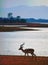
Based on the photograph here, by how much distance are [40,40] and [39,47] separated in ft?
0.18

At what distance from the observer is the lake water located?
1.85 m

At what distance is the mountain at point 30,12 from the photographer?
1831 mm

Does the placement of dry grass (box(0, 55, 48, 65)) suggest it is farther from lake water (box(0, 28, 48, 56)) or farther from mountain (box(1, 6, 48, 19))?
A: mountain (box(1, 6, 48, 19))

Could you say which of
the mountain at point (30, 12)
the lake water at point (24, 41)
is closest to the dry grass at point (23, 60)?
the lake water at point (24, 41)

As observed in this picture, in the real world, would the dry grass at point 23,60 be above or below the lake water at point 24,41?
below

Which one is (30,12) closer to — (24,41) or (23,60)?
(24,41)

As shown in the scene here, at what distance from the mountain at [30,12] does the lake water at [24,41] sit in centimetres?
11

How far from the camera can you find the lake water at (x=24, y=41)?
1850 mm

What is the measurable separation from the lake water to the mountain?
0.11 metres

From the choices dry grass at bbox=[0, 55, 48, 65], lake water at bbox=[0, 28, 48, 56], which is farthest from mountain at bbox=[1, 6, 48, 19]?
dry grass at bbox=[0, 55, 48, 65]

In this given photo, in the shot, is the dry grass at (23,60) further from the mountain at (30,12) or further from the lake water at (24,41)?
the mountain at (30,12)

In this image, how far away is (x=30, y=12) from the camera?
1841 mm

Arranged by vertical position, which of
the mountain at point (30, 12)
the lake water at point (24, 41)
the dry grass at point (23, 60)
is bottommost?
the dry grass at point (23, 60)

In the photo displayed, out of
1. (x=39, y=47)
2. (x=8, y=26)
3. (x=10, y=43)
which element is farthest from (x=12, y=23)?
(x=39, y=47)
